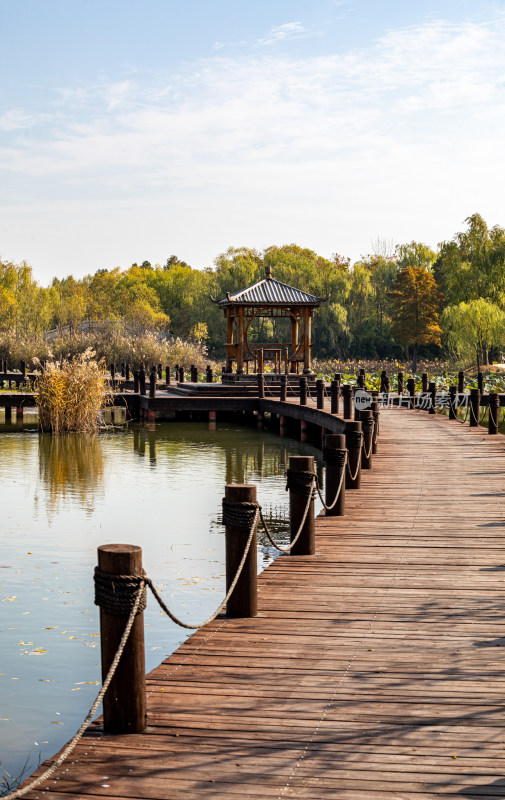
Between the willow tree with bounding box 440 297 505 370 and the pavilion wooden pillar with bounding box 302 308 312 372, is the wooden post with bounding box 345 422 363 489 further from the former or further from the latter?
the willow tree with bounding box 440 297 505 370

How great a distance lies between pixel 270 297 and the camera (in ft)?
111

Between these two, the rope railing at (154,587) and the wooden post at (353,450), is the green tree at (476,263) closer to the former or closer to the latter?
the wooden post at (353,450)

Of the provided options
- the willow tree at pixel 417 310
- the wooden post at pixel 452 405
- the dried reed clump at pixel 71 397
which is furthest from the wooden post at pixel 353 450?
the willow tree at pixel 417 310

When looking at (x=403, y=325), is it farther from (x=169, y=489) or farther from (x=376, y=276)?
(x=169, y=489)

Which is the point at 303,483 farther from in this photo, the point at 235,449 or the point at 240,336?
the point at 240,336

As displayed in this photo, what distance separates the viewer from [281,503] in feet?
50.4

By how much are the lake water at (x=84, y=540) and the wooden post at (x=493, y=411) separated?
4.75 metres

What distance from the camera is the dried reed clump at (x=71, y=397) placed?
2552 centimetres

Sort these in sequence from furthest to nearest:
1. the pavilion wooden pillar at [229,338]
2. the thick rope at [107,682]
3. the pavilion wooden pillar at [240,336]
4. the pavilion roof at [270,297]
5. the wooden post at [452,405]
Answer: the pavilion wooden pillar at [229,338]
the pavilion wooden pillar at [240,336]
the pavilion roof at [270,297]
the wooden post at [452,405]
the thick rope at [107,682]

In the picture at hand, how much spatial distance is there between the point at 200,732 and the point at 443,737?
1.10m

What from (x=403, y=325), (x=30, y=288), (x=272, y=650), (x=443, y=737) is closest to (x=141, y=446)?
(x=272, y=650)

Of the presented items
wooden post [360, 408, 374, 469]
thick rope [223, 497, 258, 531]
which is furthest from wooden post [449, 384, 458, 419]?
thick rope [223, 497, 258, 531]

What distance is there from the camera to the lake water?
22.4ft

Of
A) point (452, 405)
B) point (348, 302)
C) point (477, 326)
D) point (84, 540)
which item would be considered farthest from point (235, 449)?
point (348, 302)
